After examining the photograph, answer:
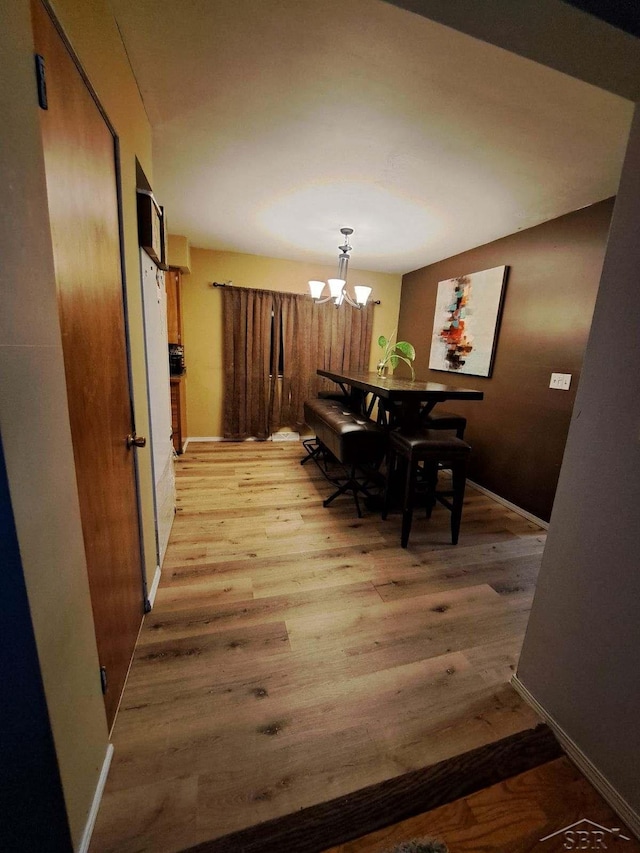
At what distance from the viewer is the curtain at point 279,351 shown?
166 inches

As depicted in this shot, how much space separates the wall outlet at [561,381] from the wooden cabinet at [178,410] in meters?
3.77

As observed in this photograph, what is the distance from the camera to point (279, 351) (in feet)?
14.5

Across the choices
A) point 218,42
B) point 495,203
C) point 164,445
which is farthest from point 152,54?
point 495,203

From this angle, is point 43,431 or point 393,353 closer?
point 43,431

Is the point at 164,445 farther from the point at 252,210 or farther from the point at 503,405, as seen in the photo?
the point at 503,405

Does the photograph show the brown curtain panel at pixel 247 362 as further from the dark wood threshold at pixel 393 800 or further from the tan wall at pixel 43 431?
the dark wood threshold at pixel 393 800

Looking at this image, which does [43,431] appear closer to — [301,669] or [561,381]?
[301,669]

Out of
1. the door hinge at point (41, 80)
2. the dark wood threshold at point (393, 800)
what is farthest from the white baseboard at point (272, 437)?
the door hinge at point (41, 80)

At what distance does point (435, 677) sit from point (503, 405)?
253 centimetres

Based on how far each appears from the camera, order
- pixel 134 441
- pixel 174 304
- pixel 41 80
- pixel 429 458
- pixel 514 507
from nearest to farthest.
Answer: pixel 41 80 → pixel 134 441 → pixel 429 458 → pixel 514 507 → pixel 174 304

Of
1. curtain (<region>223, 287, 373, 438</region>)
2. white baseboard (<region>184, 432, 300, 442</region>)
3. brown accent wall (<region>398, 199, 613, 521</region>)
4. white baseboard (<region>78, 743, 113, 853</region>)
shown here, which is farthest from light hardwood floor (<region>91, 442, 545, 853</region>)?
curtain (<region>223, 287, 373, 438</region>)

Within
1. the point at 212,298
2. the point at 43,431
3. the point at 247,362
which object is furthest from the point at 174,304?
the point at 43,431

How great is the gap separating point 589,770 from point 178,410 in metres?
4.04

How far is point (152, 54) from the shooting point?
1330 mm
